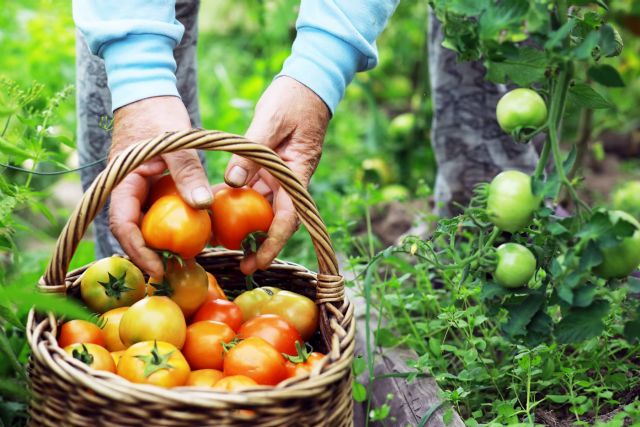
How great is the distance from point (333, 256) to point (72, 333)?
0.49m

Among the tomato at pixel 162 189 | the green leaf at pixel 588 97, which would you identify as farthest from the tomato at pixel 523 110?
the tomato at pixel 162 189

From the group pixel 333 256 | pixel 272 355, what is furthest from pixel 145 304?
pixel 333 256

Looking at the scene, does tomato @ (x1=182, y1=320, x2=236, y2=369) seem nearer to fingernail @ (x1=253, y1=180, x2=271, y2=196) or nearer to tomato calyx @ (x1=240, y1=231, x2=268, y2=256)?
tomato calyx @ (x1=240, y1=231, x2=268, y2=256)

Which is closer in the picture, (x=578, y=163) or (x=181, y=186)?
(x=181, y=186)

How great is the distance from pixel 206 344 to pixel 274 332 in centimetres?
13

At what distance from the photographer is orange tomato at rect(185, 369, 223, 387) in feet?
4.25

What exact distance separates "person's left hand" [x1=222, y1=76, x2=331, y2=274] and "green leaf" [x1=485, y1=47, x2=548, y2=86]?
48 centimetres

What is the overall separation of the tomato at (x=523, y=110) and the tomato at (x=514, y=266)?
0.20 metres

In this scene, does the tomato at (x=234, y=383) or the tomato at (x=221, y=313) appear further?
the tomato at (x=221, y=313)

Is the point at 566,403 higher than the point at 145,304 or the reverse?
the reverse

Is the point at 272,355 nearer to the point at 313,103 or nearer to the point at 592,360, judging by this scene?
the point at 313,103

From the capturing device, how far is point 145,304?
135 centimetres

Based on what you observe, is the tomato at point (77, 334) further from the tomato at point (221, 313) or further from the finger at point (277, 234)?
the finger at point (277, 234)

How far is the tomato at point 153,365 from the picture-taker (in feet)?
3.98
